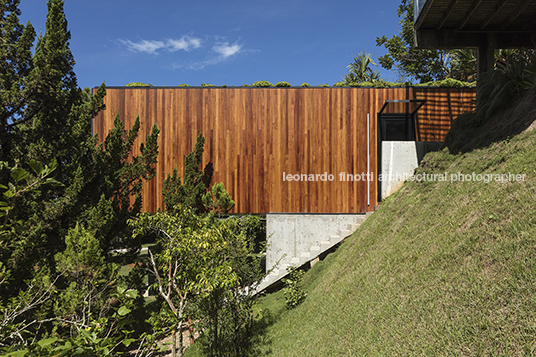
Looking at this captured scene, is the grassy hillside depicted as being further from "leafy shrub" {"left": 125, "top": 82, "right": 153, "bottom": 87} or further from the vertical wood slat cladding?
"leafy shrub" {"left": 125, "top": 82, "right": 153, "bottom": 87}

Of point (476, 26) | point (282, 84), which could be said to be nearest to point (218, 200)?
point (282, 84)

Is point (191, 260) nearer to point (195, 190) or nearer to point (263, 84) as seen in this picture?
point (195, 190)

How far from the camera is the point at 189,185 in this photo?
892 cm

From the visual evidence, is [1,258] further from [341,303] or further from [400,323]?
[400,323]

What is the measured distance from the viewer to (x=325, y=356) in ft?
11.3

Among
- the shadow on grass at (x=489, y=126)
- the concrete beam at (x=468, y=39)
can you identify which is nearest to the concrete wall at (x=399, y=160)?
the shadow on grass at (x=489, y=126)

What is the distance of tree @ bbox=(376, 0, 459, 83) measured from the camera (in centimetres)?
1739

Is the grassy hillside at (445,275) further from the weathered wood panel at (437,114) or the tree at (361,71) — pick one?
the tree at (361,71)

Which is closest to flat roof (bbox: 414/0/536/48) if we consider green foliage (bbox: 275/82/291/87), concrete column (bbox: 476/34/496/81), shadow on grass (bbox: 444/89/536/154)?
concrete column (bbox: 476/34/496/81)

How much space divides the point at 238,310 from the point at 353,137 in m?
6.58

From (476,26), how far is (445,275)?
280 inches

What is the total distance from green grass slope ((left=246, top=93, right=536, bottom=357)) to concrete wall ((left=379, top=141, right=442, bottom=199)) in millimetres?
1227

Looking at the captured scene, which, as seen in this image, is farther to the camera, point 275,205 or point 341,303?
point 275,205

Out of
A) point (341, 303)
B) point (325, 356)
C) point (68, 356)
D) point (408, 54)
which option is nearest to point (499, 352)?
point (325, 356)
